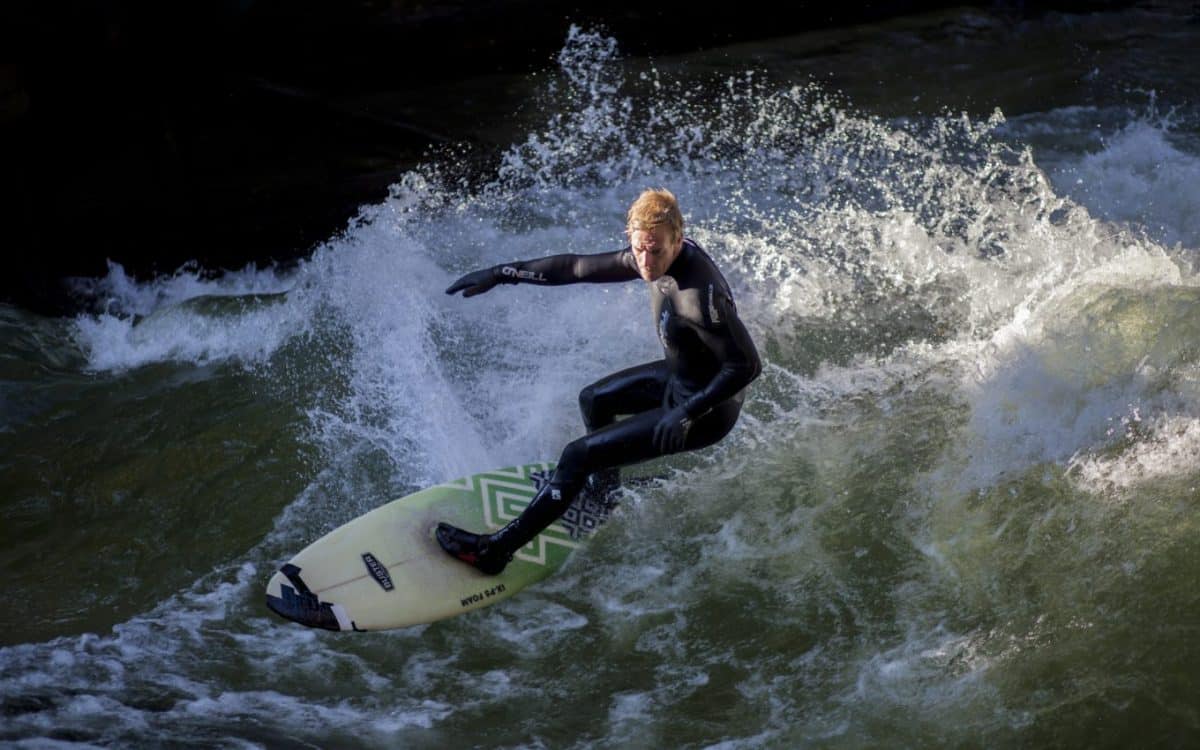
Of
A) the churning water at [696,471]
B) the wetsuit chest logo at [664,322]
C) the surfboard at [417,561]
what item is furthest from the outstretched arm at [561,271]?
the churning water at [696,471]

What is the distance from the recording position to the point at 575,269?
4.96 m

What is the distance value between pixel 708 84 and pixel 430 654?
24.1 feet

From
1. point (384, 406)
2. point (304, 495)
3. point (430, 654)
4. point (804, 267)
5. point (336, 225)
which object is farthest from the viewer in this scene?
point (336, 225)

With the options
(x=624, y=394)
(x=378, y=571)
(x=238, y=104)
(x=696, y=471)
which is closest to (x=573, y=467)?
(x=624, y=394)

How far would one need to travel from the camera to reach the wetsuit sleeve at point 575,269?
4.88m

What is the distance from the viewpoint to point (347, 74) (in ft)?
37.4

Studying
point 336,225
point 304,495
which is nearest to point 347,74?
point 336,225

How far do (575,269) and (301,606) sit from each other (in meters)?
1.85

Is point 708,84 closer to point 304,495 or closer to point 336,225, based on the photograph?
point 336,225

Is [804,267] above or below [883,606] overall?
above

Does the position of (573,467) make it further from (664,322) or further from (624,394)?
(664,322)

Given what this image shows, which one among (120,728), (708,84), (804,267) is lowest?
(120,728)

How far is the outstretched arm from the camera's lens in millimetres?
4887

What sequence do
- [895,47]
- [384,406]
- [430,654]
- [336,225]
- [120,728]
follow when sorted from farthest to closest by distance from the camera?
[895,47], [336,225], [384,406], [430,654], [120,728]
